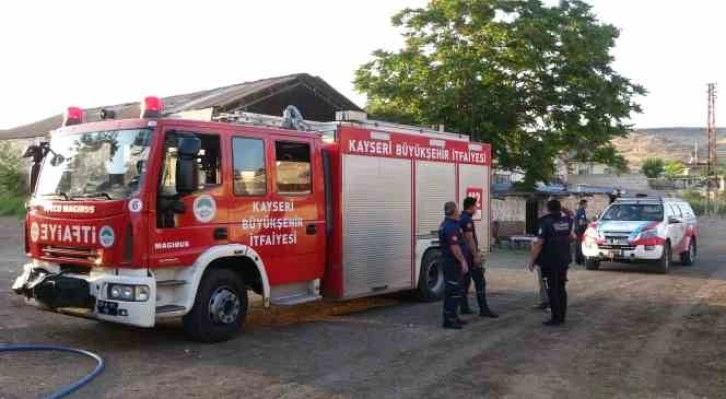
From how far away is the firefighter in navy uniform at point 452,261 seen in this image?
9133 millimetres

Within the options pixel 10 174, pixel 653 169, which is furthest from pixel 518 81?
pixel 653 169

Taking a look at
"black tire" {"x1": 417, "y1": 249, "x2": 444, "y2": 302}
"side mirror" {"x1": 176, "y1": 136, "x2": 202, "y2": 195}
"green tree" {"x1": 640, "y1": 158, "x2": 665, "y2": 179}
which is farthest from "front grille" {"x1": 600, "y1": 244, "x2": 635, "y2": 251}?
"green tree" {"x1": 640, "y1": 158, "x2": 665, "y2": 179}

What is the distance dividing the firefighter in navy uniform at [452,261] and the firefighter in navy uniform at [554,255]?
1.16 metres

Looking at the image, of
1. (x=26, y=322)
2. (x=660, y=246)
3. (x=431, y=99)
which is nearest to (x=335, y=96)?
(x=431, y=99)

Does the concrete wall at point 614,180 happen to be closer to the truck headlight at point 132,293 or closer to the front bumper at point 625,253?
the front bumper at point 625,253

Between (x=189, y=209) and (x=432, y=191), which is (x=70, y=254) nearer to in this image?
(x=189, y=209)

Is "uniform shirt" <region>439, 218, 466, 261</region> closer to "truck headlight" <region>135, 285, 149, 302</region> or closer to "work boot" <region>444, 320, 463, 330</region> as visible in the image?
"work boot" <region>444, 320, 463, 330</region>

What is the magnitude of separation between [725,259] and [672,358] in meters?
15.0

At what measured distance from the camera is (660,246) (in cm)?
1609

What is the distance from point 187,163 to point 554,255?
511cm

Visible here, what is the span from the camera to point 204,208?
780 centimetres

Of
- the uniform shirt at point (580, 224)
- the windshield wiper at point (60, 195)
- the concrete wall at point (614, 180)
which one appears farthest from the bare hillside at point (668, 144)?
the windshield wiper at point (60, 195)

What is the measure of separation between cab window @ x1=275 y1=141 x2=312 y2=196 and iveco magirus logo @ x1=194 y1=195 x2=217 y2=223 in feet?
3.47

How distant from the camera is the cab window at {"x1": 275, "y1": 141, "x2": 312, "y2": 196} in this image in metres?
8.77
